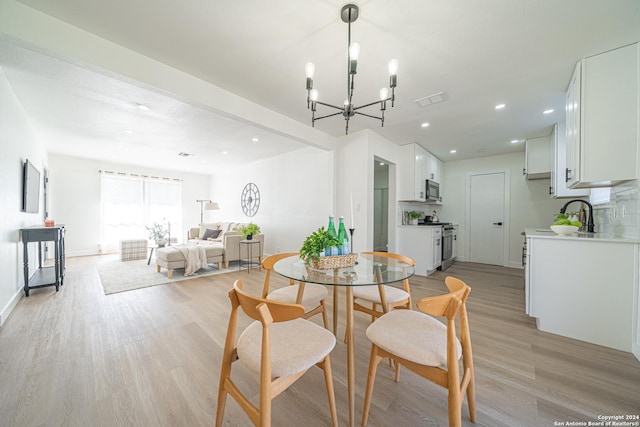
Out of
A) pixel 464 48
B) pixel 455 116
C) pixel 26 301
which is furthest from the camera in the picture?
pixel 455 116

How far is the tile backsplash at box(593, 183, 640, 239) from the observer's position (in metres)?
2.03

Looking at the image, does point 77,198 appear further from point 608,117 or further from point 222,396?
point 608,117

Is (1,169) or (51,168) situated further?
(51,168)

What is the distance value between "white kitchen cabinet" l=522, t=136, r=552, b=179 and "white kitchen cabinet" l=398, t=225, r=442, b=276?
74.2 inches

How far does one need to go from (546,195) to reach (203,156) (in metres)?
7.75

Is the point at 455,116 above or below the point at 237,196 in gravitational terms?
above

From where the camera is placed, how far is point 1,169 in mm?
2404

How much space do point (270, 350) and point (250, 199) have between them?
5.95 m

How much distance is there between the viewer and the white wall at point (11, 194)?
2.44 meters

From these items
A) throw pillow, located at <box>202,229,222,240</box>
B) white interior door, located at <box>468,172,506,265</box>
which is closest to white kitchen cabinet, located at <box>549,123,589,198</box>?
white interior door, located at <box>468,172,506,265</box>

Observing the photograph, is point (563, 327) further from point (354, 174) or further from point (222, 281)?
point (222, 281)

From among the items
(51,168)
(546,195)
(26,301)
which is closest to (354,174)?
(546,195)

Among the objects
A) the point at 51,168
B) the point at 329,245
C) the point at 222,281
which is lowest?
the point at 222,281

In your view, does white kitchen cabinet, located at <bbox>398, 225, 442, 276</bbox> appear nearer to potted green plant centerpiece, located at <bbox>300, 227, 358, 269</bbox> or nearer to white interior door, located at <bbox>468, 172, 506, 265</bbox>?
white interior door, located at <bbox>468, 172, 506, 265</bbox>
